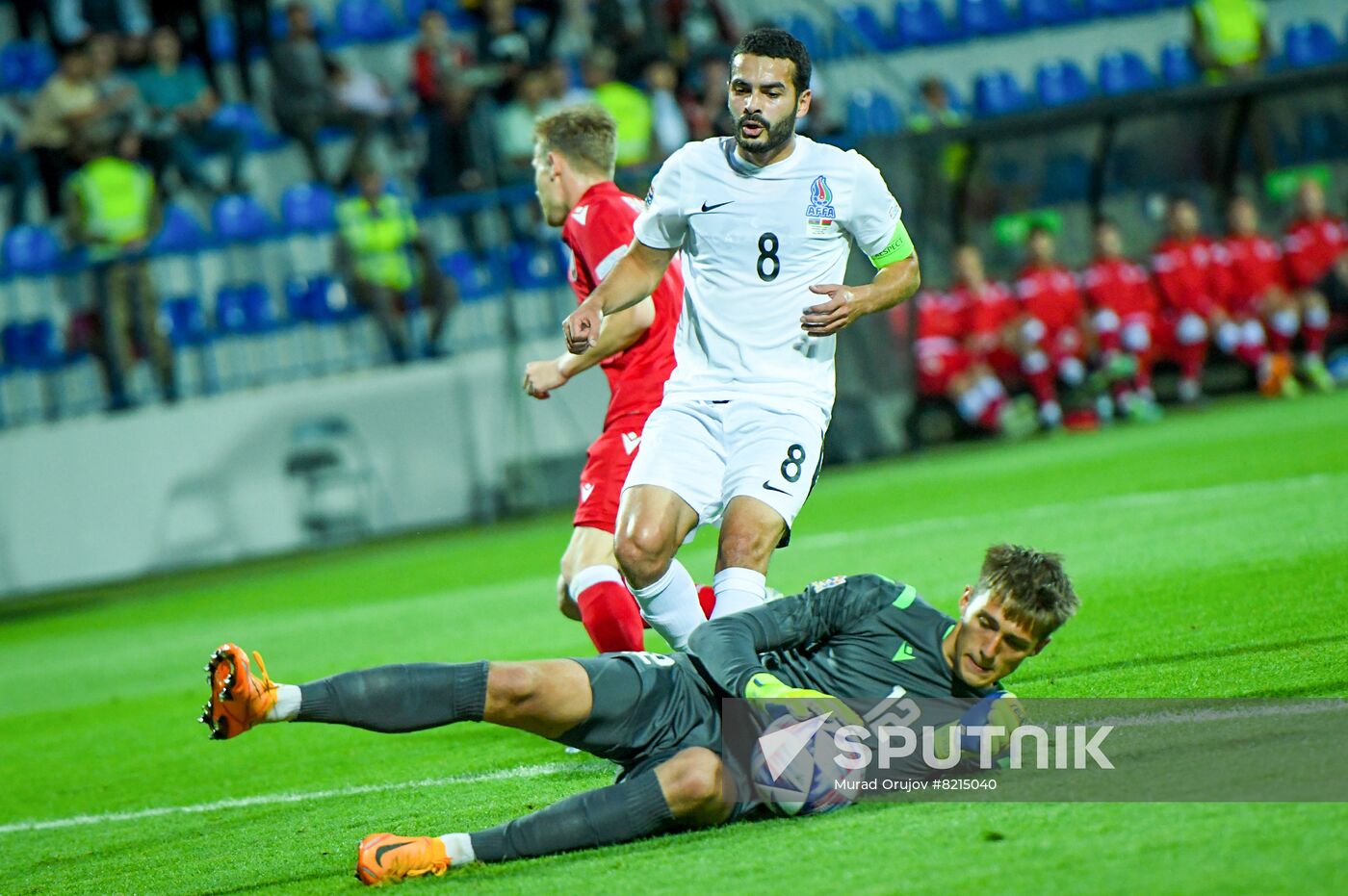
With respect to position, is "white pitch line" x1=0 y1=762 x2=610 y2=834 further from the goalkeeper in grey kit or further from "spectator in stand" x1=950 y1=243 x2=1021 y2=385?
"spectator in stand" x1=950 y1=243 x2=1021 y2=385

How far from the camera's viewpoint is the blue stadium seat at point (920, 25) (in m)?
20.5

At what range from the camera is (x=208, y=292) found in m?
16.9

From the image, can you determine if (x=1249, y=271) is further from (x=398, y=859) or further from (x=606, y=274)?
(x=398, y=859)

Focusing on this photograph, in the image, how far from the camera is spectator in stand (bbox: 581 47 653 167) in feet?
57.2

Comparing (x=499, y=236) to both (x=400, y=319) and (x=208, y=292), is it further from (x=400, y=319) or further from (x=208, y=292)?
(x=208, y=292)

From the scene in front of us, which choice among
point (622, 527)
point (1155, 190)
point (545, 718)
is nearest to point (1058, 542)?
point (622, 527)

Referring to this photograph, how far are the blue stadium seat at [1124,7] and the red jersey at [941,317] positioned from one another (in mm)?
5660

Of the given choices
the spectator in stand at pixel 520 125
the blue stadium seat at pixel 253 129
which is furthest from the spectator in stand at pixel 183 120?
the spectator in stand at pixel 520 125

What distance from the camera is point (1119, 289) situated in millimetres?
17547

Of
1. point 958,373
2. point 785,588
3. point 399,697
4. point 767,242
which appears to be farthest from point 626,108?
point 399,697

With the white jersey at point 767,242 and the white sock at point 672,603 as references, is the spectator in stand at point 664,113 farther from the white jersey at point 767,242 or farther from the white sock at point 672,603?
the white sock at point 672,603

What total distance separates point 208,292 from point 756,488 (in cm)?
1257

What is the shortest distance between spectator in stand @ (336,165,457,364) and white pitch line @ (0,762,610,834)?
421 inches

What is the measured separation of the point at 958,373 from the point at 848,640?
1286 centimetres
